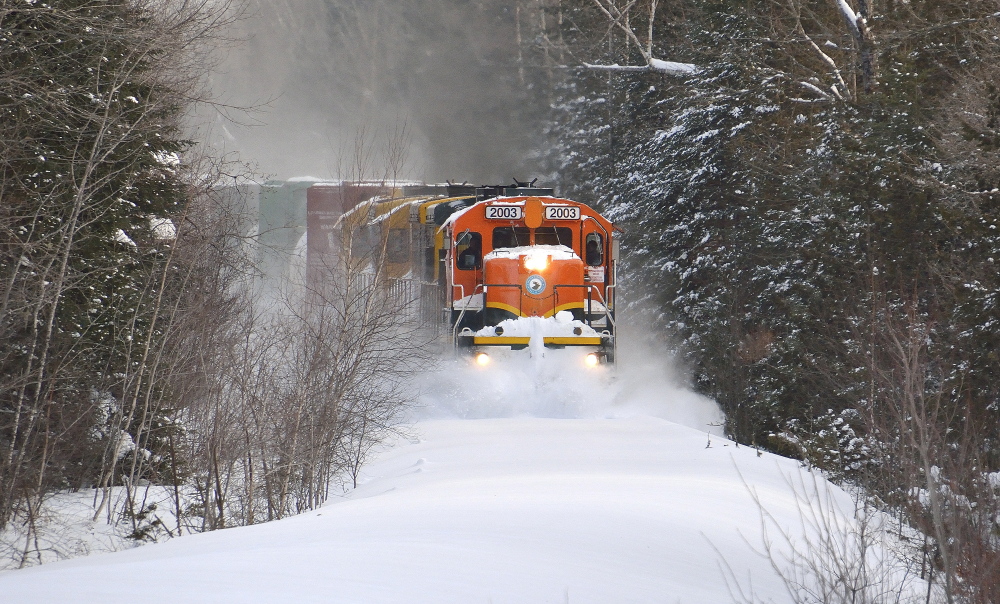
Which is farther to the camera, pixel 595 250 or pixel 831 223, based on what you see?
pixel 831 223

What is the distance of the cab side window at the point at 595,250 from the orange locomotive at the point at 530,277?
2 centimetres

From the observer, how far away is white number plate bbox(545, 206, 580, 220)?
50.5 ft

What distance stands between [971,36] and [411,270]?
9.61 meters

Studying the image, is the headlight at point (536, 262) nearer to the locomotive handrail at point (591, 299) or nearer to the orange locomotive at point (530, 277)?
the orange locomotive at point (530, 277)

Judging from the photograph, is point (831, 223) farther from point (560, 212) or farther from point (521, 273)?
point (521, 273)

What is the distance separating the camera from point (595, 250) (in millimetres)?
16016


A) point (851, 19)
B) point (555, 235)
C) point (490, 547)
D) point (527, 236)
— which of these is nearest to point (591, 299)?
point (555, 235)

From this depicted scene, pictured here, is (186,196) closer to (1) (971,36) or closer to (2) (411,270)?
(2) (411,270)

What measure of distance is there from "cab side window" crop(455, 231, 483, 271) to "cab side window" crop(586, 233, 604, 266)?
189 centimetres

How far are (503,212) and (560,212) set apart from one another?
953 millimetres

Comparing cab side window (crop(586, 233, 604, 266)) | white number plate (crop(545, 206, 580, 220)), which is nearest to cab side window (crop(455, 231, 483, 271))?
white number plate (crop(545, 206, 580, 220))

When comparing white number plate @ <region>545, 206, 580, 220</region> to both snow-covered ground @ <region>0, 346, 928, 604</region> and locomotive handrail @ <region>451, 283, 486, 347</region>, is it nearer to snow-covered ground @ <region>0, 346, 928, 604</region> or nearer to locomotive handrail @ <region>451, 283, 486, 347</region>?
locomotive handrail @ <region>451, 283, 486, 347</region>

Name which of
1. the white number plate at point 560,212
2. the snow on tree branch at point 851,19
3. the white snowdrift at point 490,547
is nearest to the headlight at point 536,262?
the white number plate at point 560,212

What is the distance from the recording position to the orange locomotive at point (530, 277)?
14.9m
